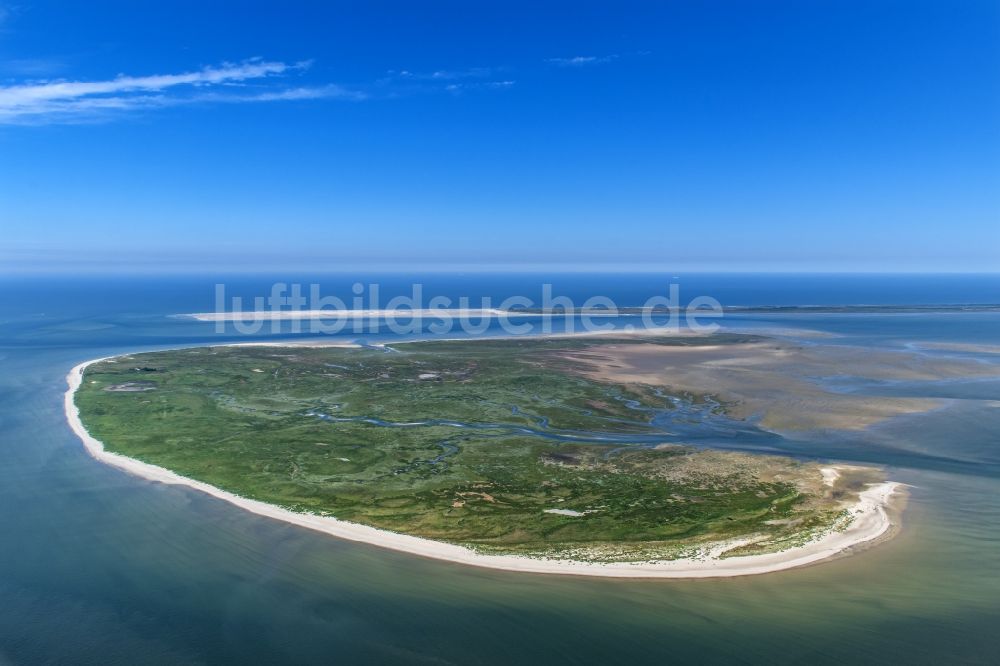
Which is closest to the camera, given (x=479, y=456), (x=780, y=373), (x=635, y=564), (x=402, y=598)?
(x=402, y=598)

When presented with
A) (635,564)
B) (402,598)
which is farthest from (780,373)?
(402,598)

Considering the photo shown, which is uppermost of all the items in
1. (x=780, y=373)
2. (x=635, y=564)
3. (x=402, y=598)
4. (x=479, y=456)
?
(x=780, y=373)

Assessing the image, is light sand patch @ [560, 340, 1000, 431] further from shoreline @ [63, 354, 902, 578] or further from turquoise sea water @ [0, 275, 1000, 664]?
shoreline @ [63, 354, 902, 578]

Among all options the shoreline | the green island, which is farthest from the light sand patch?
the shoreline

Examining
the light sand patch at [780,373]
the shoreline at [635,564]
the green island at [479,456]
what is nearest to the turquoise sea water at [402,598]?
the shoreline at [635,564]

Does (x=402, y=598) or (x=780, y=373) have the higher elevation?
(x=780, y=373)

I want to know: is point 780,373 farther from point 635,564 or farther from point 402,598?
point 402,598

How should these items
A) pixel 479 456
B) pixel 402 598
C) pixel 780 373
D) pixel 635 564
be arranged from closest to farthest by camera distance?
pixel 402 598
pixel 635 564
pixel 479 456
pixel 780 373

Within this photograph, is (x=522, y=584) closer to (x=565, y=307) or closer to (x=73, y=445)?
(x=73, y=445)
